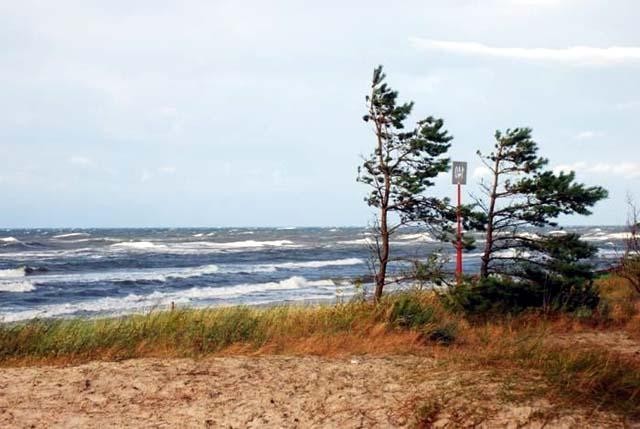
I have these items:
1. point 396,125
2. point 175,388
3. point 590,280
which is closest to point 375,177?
point 396,125

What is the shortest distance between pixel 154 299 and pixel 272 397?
20.1 meters

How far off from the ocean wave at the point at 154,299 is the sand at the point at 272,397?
489 inches

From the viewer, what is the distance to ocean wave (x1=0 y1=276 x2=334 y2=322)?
2114cm

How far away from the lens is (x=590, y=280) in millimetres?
12922

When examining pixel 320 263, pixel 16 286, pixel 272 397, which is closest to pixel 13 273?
pixel 16 286

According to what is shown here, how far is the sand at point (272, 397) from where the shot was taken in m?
5.71

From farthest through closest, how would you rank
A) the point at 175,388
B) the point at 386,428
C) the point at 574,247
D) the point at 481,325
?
1. the point at 574,247
2. the point at 481,325
3. the point at 175,388
4. the point at 386,428

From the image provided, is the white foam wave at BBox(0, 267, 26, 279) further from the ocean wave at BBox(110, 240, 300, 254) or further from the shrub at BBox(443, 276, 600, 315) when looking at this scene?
the shrub at BBox(443, 276, 600, 315)

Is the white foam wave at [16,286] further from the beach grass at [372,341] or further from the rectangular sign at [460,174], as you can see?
the rectangular sign at [460,174]

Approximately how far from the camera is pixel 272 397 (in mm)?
6391

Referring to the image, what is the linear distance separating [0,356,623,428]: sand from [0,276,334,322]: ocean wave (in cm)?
1243

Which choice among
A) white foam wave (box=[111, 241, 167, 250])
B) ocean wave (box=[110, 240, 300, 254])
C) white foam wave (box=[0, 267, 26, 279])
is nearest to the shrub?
white foam wave (box=[0, 267, 26, 279])

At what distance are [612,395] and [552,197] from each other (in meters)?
7.32

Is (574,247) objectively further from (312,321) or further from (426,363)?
(426,363)
